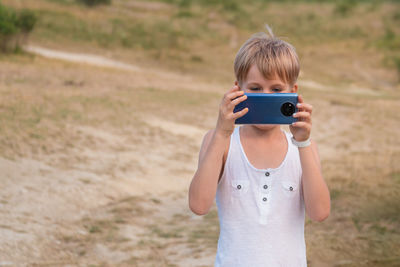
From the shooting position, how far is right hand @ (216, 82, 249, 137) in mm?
1725

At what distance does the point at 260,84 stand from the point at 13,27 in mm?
11820

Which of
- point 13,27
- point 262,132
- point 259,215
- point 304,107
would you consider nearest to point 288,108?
point 304,107

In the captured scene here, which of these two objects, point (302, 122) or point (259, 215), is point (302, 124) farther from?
point (259, 215)

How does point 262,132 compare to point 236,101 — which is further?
point 262,132

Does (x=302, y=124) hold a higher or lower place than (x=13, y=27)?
higher

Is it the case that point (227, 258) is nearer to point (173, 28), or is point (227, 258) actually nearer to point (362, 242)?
point (362, 242)

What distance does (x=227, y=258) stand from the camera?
6.19 ft

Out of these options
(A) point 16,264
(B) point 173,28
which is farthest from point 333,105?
(B) point 173,28

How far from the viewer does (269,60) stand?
73.0 inches

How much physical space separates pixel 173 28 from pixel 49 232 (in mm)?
16844

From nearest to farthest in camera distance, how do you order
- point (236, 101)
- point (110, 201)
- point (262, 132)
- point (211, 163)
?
point (236, 101) < point (211, 163) < point (262, 132) < point (110, 201)

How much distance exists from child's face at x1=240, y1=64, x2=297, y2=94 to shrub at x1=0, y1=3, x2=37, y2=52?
1128 cm

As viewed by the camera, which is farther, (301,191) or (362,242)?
(362,242)

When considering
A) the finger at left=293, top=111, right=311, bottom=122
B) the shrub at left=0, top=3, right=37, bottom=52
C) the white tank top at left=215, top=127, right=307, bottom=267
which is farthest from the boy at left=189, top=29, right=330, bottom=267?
the shrub at left=0, top=3, right=37, bottom=52
